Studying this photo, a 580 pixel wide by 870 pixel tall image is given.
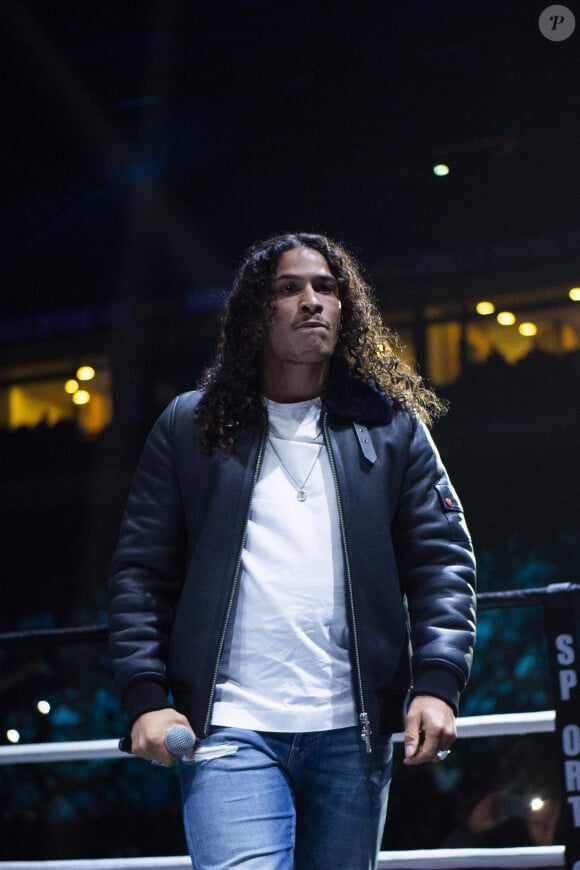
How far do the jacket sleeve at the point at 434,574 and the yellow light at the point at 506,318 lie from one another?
17.1m

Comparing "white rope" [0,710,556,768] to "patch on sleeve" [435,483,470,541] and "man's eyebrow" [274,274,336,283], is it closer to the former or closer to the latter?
"patch on sleeve" [435,483,470,541]

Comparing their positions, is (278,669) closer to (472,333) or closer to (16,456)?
(472,333)

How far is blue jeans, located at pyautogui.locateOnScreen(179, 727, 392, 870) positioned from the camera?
57.7 inches

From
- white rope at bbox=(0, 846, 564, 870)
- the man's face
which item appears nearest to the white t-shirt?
the man's face

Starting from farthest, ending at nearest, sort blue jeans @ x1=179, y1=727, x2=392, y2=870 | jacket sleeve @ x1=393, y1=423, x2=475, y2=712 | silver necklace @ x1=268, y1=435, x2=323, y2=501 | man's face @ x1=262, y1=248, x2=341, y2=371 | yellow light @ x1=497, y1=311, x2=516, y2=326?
yellow light @ x1=497, y1=311, x2=516, y2=326 < man's face @ x1=262, y1=248, x2=341, y2=371 < silver necklace @ x1=268, y1=435, x2=323, y2=501 < jacket sleeve @ x1=393, y1=423, x2=475, y2=712 < blue jeans @ x1=179, y1=727, x2=392, y2=870

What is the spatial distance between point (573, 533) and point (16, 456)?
34.3 feet

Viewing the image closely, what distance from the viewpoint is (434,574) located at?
1661 mm

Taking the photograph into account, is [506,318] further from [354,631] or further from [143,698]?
[143,698]

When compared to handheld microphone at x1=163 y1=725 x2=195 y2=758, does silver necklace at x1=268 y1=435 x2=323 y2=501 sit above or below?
above

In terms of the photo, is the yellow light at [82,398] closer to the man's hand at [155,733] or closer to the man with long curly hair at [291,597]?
the man with long curly hair at [291,597]

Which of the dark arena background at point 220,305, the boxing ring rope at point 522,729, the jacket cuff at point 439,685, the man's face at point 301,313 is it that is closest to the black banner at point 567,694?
the boxing ring rope at point 522,729

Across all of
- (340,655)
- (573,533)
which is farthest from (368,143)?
(340,655)

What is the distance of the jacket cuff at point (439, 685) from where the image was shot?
1548mm

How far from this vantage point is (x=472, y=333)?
736 inches
